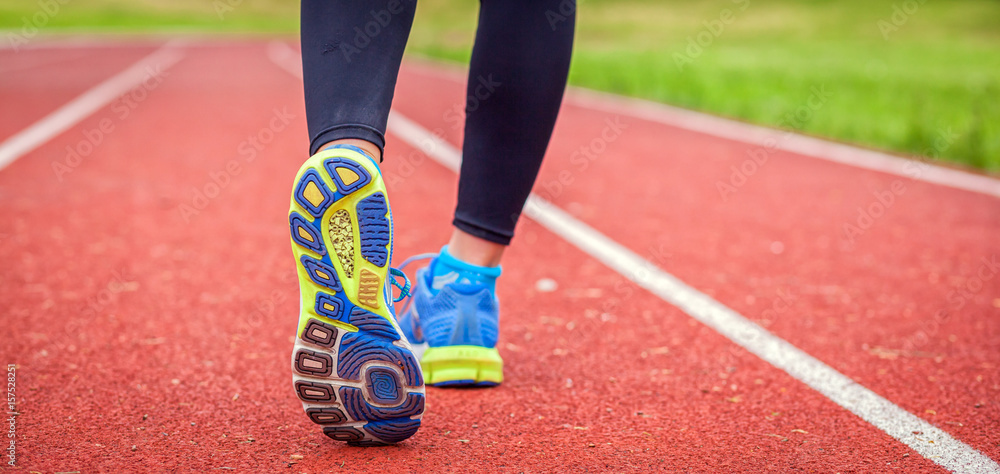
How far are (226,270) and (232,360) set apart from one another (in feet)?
3.27

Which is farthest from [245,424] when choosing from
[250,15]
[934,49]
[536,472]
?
[250,15]

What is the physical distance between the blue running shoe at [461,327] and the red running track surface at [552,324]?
0.15 ft

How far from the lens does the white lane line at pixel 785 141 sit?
197 inches

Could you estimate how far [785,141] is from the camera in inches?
259

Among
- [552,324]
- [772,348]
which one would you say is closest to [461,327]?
[552,324]

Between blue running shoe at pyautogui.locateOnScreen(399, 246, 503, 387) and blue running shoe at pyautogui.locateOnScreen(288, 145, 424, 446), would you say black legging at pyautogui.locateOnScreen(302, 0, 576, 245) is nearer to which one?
blue running shoe at pyautogui.locateOnScreen(399, 246, 503, 387)

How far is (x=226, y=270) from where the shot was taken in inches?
123

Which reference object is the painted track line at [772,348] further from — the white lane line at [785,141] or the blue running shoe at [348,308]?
the white lane line at [785,141]

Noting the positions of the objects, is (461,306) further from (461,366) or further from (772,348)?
(772,348)

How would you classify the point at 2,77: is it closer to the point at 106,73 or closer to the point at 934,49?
the point at 106,73

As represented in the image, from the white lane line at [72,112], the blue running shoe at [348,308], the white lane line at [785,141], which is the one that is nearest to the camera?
the blue running shoe at [348,308]

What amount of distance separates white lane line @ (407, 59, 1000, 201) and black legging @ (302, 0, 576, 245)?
3.48 metres

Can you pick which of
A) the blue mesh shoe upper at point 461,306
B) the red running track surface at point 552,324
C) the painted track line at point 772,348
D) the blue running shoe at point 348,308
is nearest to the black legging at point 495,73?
the blue mesh shoe upper at point 461,306

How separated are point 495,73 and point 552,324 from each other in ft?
2.87
